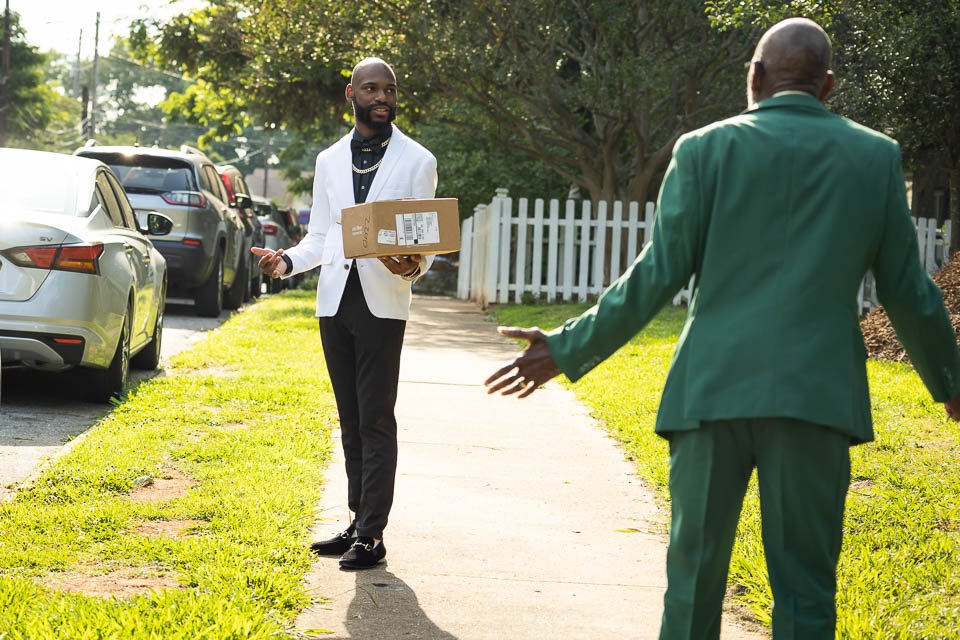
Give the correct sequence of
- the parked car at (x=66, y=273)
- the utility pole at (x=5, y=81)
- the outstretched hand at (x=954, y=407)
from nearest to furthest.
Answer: the outstretched hand at (x=954, y=407), the parked car at (x=66, y=273), the utility pole at (x=5, y=81)

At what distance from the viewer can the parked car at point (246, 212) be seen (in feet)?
53.1

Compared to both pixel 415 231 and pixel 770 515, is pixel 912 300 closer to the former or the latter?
pixel 770 515

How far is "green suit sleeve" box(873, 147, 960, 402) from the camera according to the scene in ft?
9.89

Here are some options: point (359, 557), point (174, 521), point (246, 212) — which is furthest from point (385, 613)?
point (246, 212)

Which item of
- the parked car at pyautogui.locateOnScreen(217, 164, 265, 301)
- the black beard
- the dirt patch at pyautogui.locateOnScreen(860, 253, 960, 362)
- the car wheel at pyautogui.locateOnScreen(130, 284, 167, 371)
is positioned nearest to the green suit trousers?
the black beard

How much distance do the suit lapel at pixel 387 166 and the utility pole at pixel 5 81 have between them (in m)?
42.6

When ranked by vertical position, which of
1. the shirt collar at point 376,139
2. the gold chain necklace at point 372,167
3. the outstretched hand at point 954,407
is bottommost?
the outstretched hand at point 954,407

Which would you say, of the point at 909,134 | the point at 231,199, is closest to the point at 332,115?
the point at 231,199

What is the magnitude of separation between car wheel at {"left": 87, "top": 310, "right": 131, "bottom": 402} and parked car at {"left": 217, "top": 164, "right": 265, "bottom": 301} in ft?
25.2

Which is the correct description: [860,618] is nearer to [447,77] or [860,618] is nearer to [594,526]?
[594,526]

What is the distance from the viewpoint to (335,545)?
5.08 metres

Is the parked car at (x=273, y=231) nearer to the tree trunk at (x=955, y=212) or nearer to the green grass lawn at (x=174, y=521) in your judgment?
the tree trunk at (x=955, y=212)

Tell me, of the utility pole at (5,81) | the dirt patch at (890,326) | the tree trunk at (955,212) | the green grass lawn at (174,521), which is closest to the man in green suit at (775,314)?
the green grass lawn at (174,521)

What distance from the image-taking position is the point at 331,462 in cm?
677
